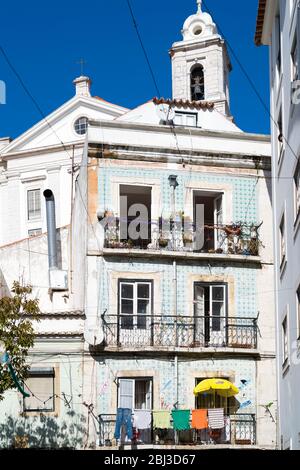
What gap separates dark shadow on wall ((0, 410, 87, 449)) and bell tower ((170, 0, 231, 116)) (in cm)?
3454

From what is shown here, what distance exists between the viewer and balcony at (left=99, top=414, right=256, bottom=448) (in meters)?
32.7

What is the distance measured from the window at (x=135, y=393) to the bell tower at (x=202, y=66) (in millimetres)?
33109

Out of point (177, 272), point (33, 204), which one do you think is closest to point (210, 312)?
point (177, 272)

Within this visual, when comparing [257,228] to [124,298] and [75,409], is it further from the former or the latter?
[75,409]

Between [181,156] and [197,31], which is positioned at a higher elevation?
[197,31]

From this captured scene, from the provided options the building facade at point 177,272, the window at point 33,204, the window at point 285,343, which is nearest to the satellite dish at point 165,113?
the building facade at point 177,272

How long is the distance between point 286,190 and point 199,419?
329 inches

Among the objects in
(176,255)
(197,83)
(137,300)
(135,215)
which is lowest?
(137,300)

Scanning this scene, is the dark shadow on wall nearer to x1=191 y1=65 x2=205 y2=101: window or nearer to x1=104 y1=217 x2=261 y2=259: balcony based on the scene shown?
x1=104 y1=217 x2=261 y2=259: balcony

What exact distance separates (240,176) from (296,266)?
11.0m

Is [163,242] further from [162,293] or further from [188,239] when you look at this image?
[162,293]

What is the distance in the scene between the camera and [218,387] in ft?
107

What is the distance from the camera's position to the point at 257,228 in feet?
116
